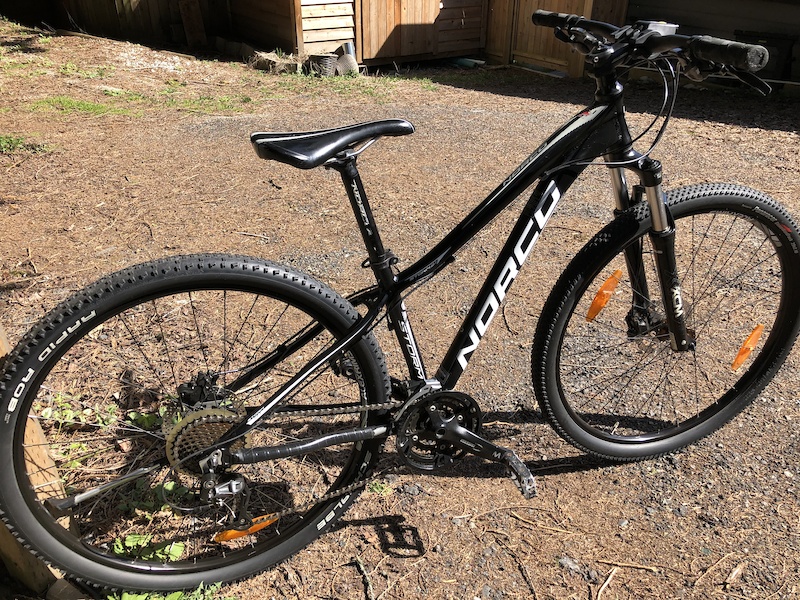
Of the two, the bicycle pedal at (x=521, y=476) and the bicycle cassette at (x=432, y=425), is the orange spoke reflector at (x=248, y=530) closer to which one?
the bicycle cassette at (x=432, y=425)

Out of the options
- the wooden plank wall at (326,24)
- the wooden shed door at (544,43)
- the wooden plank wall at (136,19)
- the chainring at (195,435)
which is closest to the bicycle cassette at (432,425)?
the chainring at (195,435)

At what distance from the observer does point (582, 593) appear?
216cm

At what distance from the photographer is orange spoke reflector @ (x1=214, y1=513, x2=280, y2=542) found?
2133mm

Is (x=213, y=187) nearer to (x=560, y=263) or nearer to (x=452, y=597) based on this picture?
(x=560, y=263)

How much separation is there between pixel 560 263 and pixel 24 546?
3303 millimetres

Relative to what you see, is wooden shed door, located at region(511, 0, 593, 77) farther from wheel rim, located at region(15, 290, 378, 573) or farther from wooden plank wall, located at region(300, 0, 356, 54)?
wheel rim, located at region(15, 290, 378, 573)

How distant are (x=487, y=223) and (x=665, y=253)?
69cm

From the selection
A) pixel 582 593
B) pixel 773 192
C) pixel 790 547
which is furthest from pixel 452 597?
pixel 773 192

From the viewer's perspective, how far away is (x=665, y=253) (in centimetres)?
231

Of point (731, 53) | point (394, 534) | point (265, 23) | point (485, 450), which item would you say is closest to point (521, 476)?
point (485, 450)

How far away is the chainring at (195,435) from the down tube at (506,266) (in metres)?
0.73

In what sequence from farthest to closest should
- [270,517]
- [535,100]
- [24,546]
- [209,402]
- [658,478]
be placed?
[535,100] < [658,478] < [270,517] < [209,402] < [24,546]

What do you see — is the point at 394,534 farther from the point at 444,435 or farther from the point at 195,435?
the point at 195,435

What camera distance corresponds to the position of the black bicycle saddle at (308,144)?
1.82 meters
